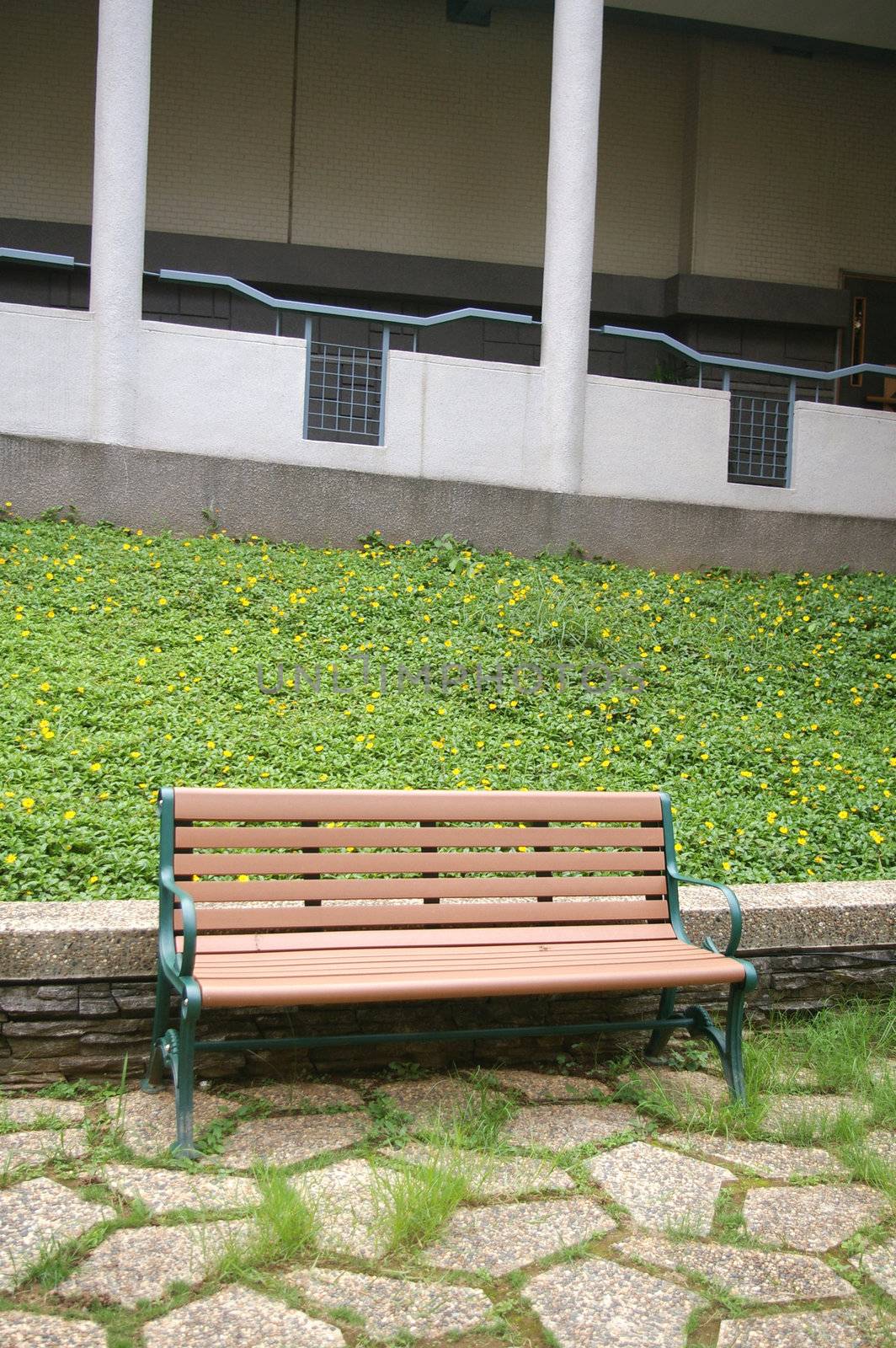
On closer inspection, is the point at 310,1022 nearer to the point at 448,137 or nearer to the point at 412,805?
the point at 412,805

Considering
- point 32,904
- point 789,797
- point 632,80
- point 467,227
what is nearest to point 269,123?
point 467,227

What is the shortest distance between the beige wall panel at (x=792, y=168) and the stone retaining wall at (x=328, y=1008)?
38.1ft

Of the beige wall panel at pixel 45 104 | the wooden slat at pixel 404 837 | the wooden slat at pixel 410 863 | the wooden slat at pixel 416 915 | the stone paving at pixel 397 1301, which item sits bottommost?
the stone paving at pixel 397 1301

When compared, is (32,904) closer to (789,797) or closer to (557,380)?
(789,797)

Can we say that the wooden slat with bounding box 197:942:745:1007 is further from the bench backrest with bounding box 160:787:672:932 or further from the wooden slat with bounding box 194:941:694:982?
the bench backrest with bounding box 160:787:672:932

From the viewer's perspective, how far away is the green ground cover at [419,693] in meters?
4.80

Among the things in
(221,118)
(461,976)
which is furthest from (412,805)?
(221,118)

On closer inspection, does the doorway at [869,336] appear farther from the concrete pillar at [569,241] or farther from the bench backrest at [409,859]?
the bench backrest at [409,859]

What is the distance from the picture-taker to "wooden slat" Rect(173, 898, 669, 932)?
3.34 metres

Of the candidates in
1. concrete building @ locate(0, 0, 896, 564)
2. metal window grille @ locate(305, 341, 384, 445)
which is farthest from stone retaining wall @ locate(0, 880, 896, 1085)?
metal window grille @ locate(305, 341, 384, 445)

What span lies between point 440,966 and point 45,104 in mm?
12535

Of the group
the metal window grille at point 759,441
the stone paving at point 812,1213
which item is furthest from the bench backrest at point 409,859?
the metal window grille at point 759,441

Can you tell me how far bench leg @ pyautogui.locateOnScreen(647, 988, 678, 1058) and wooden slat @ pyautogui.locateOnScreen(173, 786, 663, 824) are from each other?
547mm

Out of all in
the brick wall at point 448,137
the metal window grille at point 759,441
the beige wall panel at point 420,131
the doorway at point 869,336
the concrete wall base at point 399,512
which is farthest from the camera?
the doorway at point 869,336
